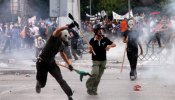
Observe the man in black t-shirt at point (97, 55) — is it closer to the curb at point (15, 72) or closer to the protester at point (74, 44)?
the curb at point (15, 72)

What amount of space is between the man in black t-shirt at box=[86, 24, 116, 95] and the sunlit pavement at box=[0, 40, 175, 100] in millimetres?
237

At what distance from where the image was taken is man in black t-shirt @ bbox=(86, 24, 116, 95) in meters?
12.7

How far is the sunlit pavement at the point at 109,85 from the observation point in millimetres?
12475

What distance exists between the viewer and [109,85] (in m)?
14.6

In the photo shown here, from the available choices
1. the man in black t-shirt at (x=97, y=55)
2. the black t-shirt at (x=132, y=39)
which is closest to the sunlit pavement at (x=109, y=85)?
the man in black t-shirt at (x=97, y=55)

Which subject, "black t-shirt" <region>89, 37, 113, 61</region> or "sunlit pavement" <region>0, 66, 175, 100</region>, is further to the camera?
"black t-shirt" <region>89, 37, 113, 61</region>

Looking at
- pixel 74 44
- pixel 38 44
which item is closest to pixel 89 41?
pixel 38 44

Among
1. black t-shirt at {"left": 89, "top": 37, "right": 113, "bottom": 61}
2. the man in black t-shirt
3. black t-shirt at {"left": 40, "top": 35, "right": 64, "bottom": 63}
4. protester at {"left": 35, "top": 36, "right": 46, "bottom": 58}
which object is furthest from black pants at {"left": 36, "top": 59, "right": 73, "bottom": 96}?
protester at {"left": 35, "top": 36, "right": 46, "bottom": 58}

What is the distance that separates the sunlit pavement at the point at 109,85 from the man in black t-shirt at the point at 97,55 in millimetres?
237

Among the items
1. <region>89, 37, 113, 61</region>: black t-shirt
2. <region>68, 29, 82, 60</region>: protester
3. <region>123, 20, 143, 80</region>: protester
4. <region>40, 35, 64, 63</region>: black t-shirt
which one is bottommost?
<region>68, 29, 82, 60</region>: protester

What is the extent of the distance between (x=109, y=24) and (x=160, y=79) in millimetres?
31153

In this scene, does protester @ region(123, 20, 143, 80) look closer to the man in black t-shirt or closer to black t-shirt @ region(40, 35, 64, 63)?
the man in black t-shirt

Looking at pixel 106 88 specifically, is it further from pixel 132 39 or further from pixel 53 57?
pixel 53 57

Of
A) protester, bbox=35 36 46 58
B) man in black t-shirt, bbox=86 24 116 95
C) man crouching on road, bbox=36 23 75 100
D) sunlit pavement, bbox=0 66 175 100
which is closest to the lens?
man crouching on road, bbox=36 23 75 100
